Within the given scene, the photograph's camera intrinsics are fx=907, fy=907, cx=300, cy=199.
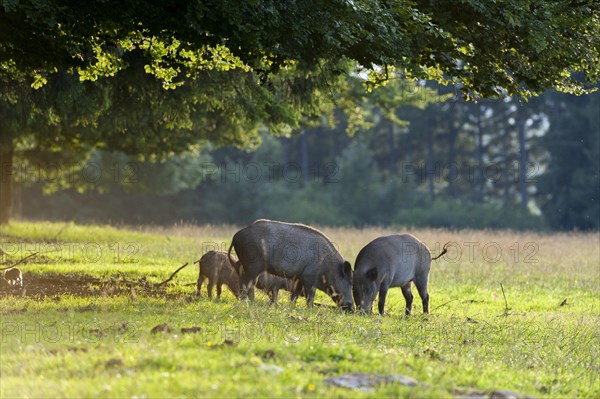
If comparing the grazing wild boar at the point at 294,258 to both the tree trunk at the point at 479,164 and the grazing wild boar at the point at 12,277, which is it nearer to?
the grazing wild boar at the point at 12,277

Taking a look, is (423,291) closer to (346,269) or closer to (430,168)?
(346,269)

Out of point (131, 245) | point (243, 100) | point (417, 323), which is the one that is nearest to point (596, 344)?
point (417, 323)

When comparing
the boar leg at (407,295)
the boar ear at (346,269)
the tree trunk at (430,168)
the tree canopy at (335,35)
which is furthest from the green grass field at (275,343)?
the tree trunk at (430,168)

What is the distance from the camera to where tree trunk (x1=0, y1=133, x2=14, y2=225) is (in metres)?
30.9

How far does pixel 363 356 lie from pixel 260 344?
3.60ft

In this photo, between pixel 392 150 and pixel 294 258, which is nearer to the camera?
pixel 294 258

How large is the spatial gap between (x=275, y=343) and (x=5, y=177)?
82.3 feet

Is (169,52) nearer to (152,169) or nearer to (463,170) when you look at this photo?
(152,169)

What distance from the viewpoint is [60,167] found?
3775 cm

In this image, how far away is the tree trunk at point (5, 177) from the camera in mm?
30891

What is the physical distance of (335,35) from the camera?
1451 cm

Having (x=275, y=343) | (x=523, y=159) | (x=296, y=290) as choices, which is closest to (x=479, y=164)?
(x=523, y=159)

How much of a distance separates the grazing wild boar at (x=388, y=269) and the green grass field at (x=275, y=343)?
1.94 ft

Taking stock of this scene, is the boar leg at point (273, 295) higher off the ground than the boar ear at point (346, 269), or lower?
lower
